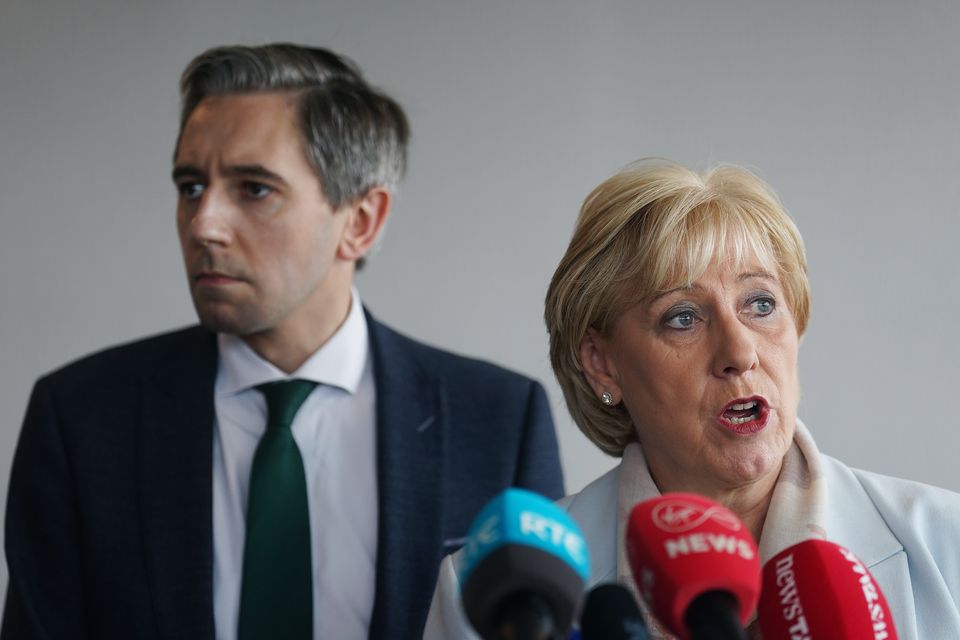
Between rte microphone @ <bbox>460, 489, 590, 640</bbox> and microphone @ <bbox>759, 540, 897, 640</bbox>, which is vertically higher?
rte microphone @ <bbox>460, 489, 590, 640</bbox>

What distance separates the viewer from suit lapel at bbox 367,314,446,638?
2133 mm

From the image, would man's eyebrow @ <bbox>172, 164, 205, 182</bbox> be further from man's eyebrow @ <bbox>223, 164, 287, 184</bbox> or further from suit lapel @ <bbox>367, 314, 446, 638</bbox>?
suit lapel @ <bbox>367, 314, 446, 638</bbox>

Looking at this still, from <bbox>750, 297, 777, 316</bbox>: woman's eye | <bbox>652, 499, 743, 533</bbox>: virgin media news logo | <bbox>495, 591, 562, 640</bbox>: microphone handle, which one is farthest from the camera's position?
<bbox>750, 297, 777, 316</bbox>: woman's eye

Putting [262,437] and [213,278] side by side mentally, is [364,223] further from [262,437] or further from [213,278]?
[262,437]

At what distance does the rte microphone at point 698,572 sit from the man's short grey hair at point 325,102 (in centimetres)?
154

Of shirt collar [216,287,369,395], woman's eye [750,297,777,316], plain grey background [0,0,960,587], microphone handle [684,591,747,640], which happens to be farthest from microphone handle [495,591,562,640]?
plain grey background [0,0,960,587]

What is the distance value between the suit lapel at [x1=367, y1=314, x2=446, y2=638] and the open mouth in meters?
0.71

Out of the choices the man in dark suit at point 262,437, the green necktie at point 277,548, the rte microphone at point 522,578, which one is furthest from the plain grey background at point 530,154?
the rte microphone at point 522,578

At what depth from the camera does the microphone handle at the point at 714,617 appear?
0.91 meters

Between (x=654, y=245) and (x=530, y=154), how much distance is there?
5.10 feet

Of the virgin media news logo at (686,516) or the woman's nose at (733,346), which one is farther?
the woman's nose at (733,346)

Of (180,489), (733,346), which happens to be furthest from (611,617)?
(180,489)

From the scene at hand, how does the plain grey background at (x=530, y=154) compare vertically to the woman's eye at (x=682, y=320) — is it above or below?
above

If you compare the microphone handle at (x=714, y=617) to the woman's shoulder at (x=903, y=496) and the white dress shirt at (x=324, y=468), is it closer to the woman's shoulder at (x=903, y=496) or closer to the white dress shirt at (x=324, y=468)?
the woman's shoulder at (x=903, y=496)
